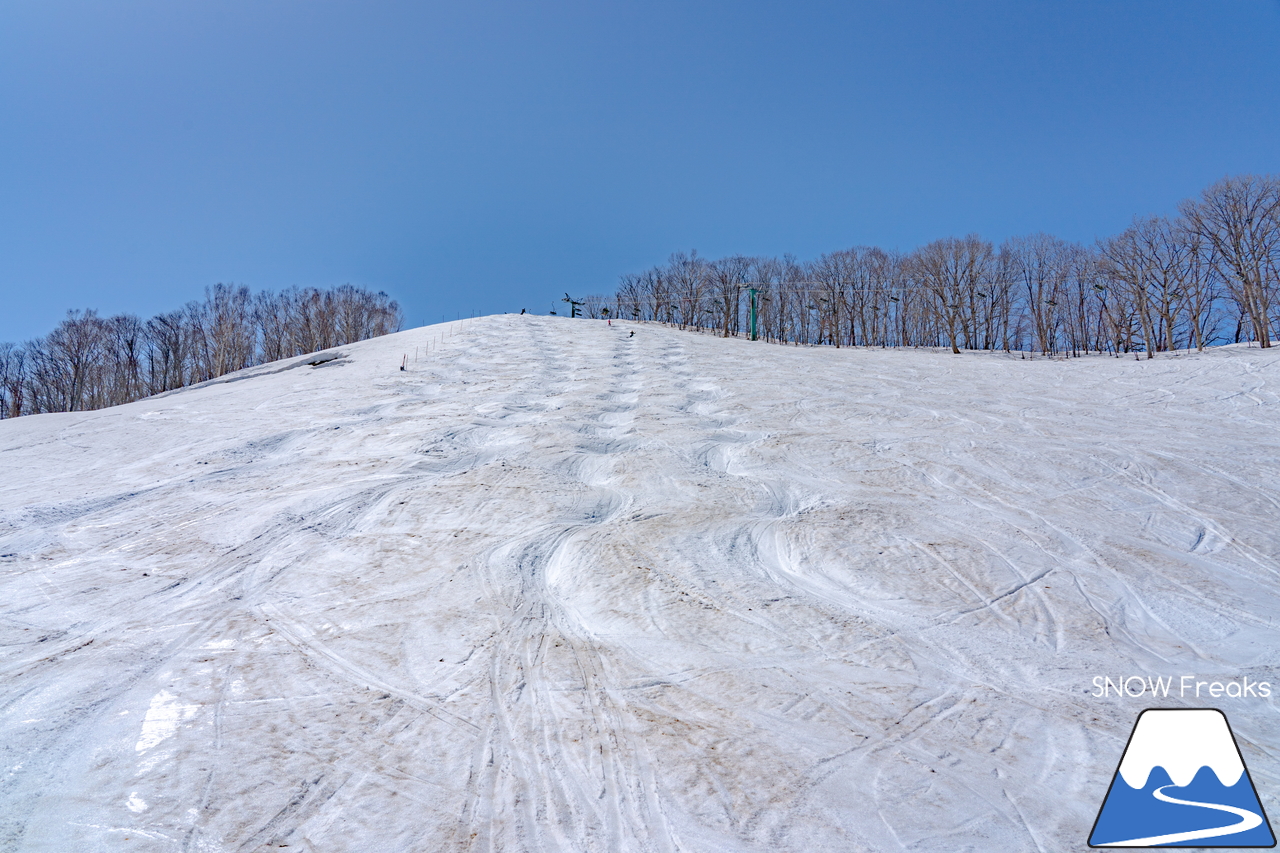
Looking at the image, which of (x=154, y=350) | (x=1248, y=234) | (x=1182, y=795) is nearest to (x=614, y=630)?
(x=1182, y=795)

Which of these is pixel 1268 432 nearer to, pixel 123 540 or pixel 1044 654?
pixel 1044 654

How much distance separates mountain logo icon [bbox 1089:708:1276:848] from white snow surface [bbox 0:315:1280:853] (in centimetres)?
10

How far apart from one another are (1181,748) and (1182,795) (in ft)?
1.74

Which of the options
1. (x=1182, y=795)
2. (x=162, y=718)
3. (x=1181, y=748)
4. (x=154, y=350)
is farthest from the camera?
(x=154, y=350)

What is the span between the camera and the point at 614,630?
4895 mm

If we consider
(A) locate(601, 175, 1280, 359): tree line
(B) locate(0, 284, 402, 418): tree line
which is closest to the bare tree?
(A) locate(601, 175, 1280, 359): tree line

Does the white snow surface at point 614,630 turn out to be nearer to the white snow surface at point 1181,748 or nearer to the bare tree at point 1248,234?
the white snow surface at point 1181,748

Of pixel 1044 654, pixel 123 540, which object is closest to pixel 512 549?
pixel 123 540

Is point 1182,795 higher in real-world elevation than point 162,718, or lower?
lower

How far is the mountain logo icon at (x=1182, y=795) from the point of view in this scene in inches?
108

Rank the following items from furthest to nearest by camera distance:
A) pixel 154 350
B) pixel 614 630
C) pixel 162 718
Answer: pixel 154 350 < pixel 614 630 < pixel 162 718

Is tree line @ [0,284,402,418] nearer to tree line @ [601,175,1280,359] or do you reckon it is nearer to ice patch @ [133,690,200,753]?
tree line @ [601,175,1280,359]

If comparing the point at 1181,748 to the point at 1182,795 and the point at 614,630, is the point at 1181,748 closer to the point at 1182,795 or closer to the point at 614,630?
the point at 1182,795

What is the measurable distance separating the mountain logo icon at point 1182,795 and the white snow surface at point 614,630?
0.10 metres
